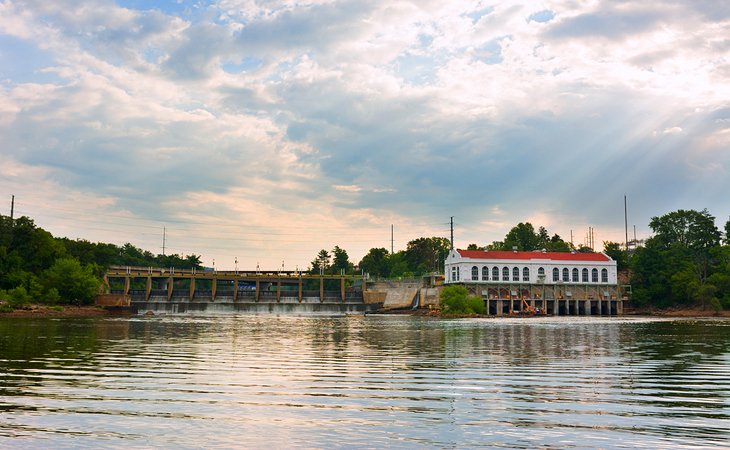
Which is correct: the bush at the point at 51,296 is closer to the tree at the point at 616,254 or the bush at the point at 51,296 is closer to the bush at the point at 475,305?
the bush at the point at 475,305

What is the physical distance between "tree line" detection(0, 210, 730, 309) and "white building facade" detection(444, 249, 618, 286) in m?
6.41

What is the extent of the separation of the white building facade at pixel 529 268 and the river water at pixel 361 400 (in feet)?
291

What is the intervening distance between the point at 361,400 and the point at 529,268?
108976mm

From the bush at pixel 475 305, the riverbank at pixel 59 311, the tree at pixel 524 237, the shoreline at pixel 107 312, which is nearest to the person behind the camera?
the riverbank at pixel 59 311

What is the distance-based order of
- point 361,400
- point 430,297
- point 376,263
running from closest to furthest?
1. point 361,400
2. point 430,297
3. point 376,263

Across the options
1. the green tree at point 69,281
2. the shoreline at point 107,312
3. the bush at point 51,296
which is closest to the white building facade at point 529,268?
the shoreline at point 107,312

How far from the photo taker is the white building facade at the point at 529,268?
115m

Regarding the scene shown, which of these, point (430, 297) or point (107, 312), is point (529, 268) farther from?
point (107, 312)

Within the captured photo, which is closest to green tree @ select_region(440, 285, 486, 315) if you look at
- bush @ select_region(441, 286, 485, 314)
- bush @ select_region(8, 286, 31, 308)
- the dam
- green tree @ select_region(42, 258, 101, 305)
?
bush @ select_region(441, 286, 485, 314)

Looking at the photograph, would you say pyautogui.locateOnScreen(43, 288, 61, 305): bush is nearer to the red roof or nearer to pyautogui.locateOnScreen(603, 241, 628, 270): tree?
the red roof

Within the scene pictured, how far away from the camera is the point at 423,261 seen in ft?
603

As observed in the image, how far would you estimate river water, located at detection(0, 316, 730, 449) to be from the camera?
10.8 meters

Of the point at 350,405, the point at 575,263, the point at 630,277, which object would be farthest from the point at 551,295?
the point at 350,405

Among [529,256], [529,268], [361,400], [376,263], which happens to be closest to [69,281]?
[529,268]
